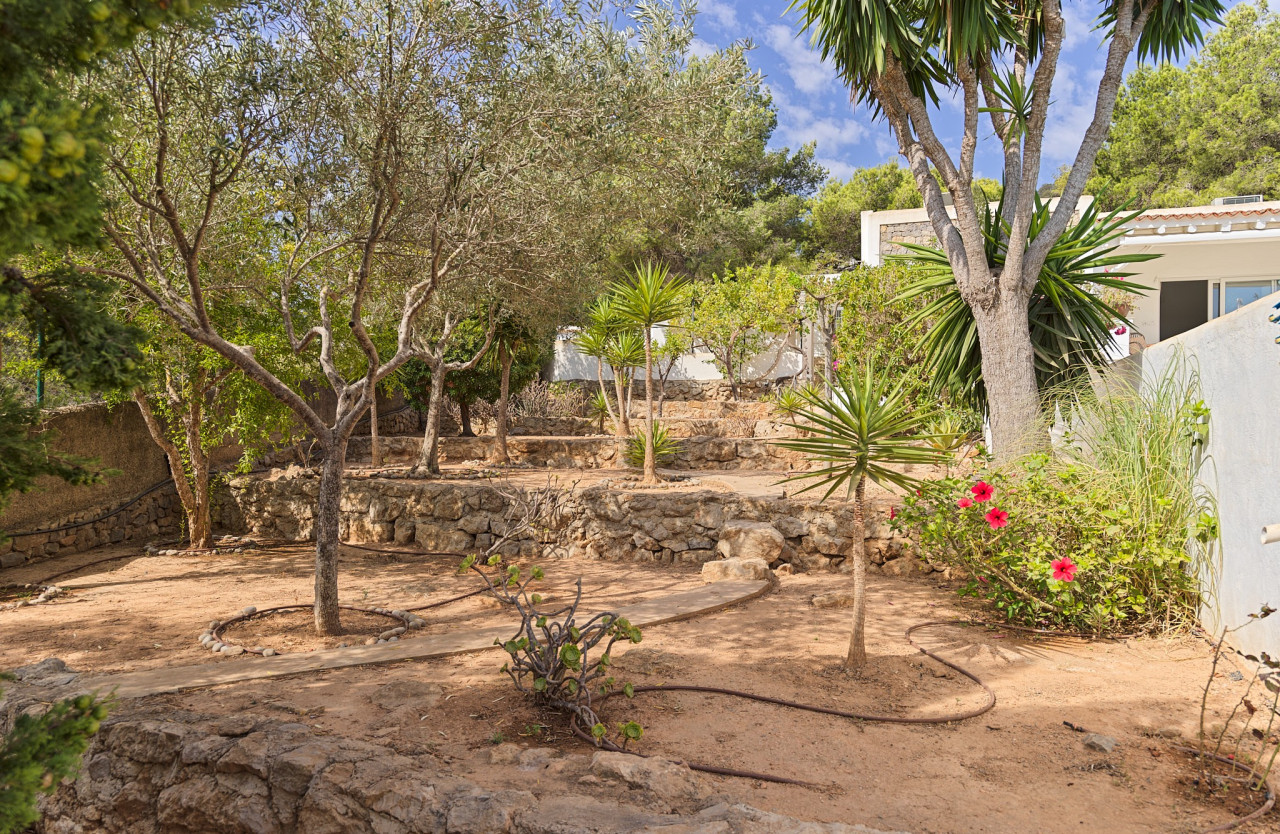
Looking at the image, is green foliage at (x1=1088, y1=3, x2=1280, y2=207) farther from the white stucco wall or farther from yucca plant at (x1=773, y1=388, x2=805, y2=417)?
the white stucco wall

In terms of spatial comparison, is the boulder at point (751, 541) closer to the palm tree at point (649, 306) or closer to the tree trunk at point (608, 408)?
the palm tree at point (649, 306)

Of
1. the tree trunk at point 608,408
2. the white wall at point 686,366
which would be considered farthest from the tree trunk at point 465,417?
the white wall at point 686,366

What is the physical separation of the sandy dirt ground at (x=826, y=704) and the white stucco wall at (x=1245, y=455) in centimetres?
44

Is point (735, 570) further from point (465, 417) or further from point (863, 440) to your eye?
point (465, 417)

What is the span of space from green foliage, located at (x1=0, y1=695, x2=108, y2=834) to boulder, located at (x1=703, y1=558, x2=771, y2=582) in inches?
234

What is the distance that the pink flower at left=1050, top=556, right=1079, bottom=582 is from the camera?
17.0 feet

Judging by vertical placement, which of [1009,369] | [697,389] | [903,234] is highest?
[903,234]

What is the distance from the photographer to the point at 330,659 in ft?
17.4

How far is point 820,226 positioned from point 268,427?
1887 centimetres

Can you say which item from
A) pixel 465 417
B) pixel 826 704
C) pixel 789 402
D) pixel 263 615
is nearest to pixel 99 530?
pixel 263 615

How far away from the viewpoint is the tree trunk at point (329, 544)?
245 inches

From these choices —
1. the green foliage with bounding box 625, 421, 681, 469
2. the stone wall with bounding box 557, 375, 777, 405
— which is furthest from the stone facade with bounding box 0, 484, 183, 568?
the stone wall with bounding box 557, 375, 777, 405

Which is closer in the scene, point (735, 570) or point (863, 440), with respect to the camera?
point (863, 440)

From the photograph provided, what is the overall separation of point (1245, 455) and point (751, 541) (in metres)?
4.44
